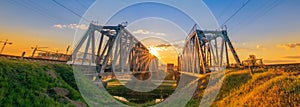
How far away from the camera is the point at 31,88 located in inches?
321

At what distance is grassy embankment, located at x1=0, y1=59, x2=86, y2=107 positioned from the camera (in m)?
6.97

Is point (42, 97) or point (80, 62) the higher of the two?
point (80, 62)

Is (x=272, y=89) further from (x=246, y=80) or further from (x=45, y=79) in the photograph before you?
(x=45, y=79)

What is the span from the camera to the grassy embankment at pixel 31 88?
6969 millimetres

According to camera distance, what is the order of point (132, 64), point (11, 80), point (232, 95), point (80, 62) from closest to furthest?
point (11, 80) → point (232, 95) → point (80, 62) → point (132, 64)

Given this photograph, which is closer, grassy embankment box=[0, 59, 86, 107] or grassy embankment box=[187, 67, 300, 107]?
grassy embankment box=[0, 59, 86, 107]

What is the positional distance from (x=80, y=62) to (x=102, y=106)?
1103 centimetres

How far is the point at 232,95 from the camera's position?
10.7 m

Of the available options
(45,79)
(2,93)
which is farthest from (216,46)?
(2,93)

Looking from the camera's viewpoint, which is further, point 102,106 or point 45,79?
point 102,106

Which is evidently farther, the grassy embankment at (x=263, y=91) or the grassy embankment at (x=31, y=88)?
the grassy embankment at (x=263, y=91)

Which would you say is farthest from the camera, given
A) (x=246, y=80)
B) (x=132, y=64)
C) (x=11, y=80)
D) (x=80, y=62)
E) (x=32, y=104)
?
(x=132, y=64)

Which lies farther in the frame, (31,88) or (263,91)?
(263,91)

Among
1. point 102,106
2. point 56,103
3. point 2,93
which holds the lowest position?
point 102,106
